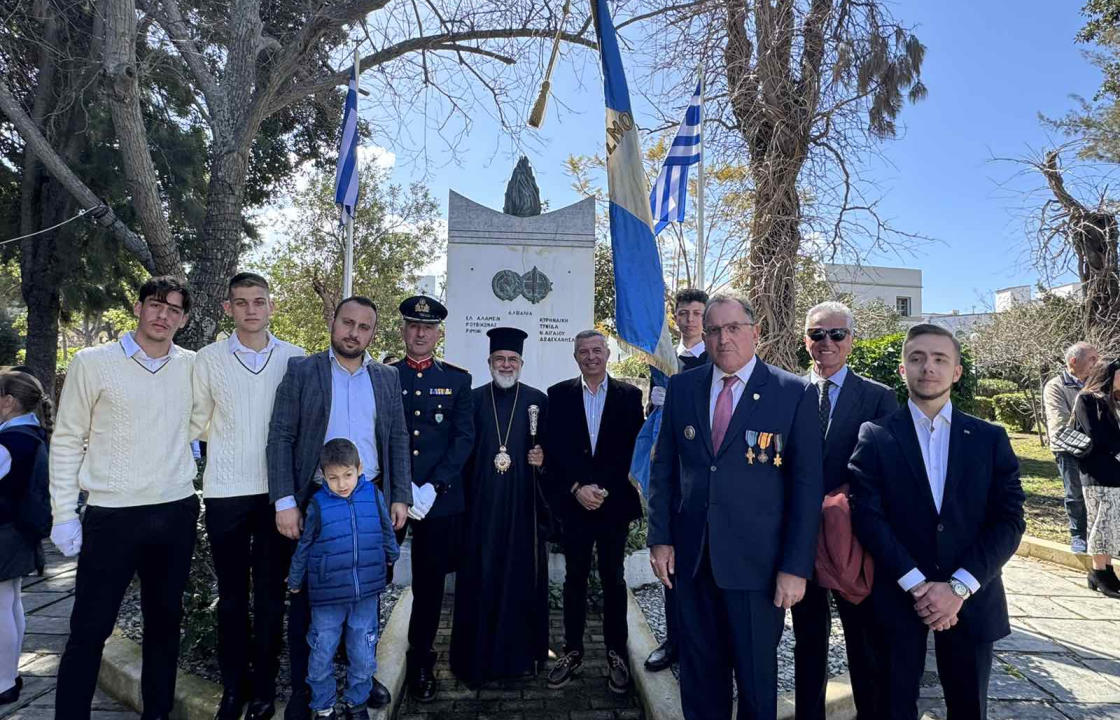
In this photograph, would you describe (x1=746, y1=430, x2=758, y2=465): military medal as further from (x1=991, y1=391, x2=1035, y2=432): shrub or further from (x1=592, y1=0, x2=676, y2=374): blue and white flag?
(x1=991, y1=391, x2=1035, y2=432): shrub

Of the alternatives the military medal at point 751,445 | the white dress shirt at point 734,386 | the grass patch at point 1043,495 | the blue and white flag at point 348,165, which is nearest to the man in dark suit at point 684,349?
the white dress shirt at point 734,386

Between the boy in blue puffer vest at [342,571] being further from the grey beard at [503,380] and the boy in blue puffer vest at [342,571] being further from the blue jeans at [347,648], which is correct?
the grey beard at [503,380]

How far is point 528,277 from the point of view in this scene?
6574 millimetres

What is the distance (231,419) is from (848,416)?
9.43 feet

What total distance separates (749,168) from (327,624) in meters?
6.22

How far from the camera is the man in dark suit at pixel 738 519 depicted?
2510 mm

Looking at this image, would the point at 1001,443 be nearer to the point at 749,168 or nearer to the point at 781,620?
the point at 781,620

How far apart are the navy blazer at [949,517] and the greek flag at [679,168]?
491cm

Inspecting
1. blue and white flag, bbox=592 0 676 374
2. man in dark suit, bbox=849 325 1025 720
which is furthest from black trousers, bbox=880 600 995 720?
blue and white flag, bbox=592 0 676 374

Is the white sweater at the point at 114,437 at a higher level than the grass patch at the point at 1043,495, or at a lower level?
higher

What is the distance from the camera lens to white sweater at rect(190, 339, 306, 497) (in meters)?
2.89

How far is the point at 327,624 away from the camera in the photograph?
279 centimetres

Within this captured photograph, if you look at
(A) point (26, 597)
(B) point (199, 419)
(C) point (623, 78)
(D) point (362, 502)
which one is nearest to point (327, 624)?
(D) point (362, 502)

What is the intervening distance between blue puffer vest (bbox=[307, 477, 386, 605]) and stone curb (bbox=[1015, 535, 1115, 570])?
593 centimetres
